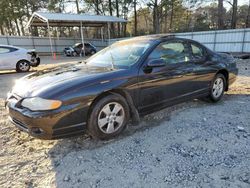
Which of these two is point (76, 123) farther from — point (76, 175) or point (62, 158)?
point (76, 175)

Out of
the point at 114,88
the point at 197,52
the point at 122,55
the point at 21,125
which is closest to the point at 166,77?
the point at 122,55

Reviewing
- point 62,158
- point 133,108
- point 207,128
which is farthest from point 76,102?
point 207,128

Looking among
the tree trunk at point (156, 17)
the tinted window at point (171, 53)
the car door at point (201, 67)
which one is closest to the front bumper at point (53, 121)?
the tinted window at point (171, 53)

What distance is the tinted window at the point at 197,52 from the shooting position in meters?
4.46

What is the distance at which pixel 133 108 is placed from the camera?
3.48 meters

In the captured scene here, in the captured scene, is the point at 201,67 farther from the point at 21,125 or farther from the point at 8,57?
the point at 8,57

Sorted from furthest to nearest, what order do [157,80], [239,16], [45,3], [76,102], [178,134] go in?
[45,3]
[239,16]
[157,80]
[178,134]
[76,102]

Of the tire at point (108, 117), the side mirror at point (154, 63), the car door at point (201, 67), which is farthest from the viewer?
the car door at point (201, 67)

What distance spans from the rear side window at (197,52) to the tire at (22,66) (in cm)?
868

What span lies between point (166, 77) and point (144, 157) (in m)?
1.51

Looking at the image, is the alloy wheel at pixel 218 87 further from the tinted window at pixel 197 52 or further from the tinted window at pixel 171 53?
the tinted window at pixel 171 53

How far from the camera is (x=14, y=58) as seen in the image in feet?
33.8

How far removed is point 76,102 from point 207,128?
2.12 meters

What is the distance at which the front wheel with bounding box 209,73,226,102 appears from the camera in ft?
16.0
